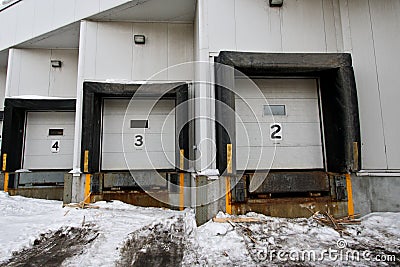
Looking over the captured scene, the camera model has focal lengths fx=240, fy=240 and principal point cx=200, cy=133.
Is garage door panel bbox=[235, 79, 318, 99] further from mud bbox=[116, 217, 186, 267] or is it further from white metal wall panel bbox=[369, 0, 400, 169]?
mud bbox=[116, 217, 186, 267]

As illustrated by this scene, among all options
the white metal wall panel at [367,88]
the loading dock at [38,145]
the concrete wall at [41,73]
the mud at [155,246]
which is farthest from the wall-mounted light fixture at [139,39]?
the white metal wall panel at [367,88]

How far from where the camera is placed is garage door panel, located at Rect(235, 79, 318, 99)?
374cm

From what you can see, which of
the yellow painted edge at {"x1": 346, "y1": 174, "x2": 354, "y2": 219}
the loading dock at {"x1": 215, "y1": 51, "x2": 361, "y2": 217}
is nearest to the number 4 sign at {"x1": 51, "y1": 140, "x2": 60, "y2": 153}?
the loading dock at {"x1": 215, "y1": 51, "x2": 361, "y2": 217}

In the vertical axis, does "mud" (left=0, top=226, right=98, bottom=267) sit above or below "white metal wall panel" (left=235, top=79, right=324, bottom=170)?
below

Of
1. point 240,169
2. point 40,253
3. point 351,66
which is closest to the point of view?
point 40,253

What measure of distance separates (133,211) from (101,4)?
408cm

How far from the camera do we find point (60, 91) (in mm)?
5941

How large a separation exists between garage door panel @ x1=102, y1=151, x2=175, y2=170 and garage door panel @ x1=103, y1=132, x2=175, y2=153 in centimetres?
11

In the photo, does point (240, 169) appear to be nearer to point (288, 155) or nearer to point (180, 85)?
point (288, 155)

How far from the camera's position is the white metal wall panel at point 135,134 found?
485 centimetres

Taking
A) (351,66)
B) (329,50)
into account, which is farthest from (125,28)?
(351,66)

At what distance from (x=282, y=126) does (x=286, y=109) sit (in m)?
0.28

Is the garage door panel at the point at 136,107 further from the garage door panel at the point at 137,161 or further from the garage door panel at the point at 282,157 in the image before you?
the garage door panel at the point at 282,157

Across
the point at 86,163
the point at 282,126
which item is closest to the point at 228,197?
the point at 282,126
